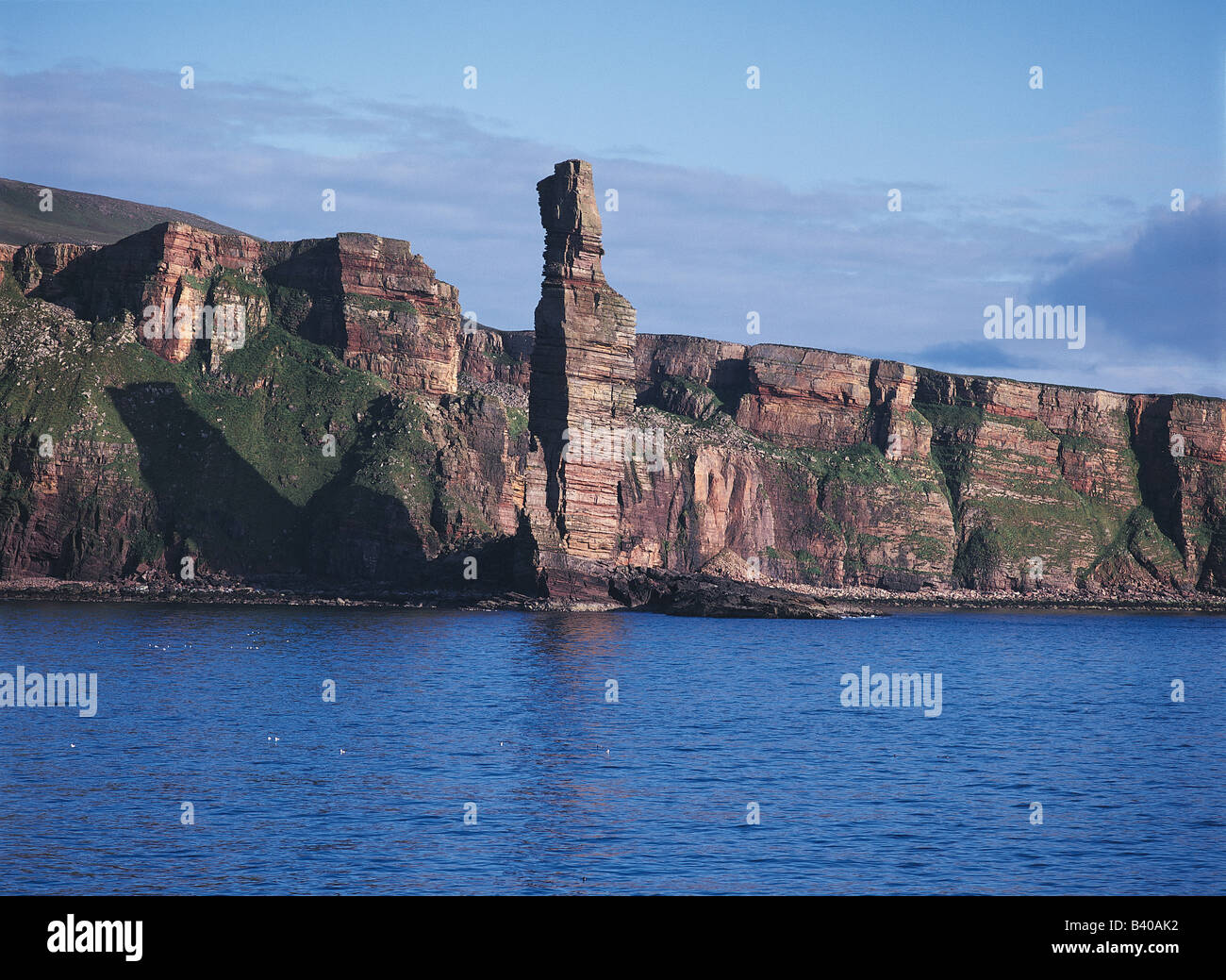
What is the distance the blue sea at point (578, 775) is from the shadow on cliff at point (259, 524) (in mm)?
50234

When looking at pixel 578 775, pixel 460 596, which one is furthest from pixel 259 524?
pixel 578 775

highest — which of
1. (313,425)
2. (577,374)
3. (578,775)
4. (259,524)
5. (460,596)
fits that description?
(577,374)

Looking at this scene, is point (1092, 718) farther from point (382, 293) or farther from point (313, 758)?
point (382, 293)

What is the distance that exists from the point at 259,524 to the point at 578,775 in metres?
112

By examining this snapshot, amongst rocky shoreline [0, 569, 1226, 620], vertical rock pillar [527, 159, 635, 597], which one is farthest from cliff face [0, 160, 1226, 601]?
rocky shoreline [0, 569, 1226, 620]

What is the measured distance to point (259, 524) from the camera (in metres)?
149

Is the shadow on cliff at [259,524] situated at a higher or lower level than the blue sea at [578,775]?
higher

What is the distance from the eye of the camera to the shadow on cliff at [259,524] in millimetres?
144000

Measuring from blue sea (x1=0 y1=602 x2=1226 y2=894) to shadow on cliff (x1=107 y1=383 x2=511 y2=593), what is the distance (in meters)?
50.2

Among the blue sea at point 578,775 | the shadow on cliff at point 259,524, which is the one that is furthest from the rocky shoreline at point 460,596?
the blue sea at point 578,775

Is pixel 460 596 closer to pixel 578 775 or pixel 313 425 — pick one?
pixel 313 425

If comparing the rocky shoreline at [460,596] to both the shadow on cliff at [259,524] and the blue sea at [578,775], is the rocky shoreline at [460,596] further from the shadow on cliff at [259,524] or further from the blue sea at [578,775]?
the blue sea at [578,775]

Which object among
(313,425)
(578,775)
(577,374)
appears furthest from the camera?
(313,425)
